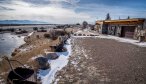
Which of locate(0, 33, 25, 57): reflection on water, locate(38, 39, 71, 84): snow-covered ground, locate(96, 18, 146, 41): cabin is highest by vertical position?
locate(96, 18, 146, 41): cabin

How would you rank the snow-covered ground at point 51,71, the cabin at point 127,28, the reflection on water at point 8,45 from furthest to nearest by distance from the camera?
the cabin at point 127,28, the reflection on water at point 8,45, the snow-covered ground at point 51,71

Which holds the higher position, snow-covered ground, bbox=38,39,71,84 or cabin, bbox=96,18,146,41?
cabin, bbox=96,18,146,41

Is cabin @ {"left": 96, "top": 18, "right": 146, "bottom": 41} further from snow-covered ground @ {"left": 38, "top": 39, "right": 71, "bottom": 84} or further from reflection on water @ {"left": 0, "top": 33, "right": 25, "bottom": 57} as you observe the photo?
reflection on water @ {"left": 0, "top": 33, "right": 25, "bottom": 57}

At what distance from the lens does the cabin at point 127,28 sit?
3416 centimetres

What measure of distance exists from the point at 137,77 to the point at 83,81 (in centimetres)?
386

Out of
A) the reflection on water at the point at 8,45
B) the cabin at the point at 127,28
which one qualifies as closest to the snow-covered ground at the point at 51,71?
the reflection on water at the point at 8,45

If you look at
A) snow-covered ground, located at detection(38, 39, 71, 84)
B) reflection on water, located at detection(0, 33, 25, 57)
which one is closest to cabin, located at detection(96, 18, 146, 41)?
snow-covered ground, located at detection(38, 39, 71, 84)

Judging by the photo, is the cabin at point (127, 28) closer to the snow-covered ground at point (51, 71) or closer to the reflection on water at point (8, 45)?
the snow-covered ground at point (51, 71)

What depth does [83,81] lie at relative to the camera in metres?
10.4

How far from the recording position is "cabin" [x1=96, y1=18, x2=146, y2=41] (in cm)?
3416

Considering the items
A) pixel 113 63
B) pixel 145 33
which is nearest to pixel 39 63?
pixel 113 63

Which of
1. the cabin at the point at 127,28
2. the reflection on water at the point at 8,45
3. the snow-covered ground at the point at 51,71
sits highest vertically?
the cabin at the point at 127,28

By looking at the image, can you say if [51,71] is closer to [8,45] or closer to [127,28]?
[8,45]

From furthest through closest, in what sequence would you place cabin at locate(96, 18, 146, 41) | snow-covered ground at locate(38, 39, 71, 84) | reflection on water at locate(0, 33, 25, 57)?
cabin at locate(96, 18, 146, 41) < reflection on water at locate(0, 33, 25, 57) < snow-covered ground at locate(38, 39, 71, 84)
